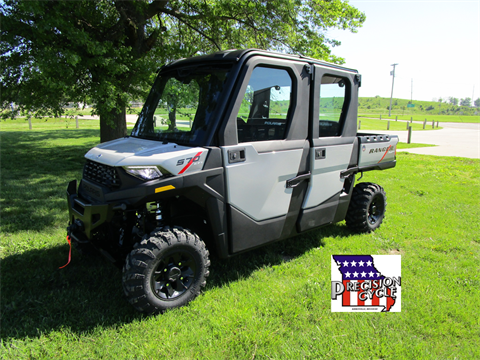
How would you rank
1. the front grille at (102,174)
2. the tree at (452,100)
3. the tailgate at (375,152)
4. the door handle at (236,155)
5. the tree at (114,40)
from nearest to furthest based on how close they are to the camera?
the front grille at (102,174), the door handle at (236,155), the tailgate at (375,152), the tree at (114,40), the tree at (452,100)

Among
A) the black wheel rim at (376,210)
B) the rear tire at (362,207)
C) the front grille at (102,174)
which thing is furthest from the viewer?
the black wheel rim at (376,210)

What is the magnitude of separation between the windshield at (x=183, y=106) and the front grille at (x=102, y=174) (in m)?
0.67

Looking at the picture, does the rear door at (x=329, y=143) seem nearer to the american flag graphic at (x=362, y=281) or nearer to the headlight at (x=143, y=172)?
the american flag graphic at (x=362, y=281)

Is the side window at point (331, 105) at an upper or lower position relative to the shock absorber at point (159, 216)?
upper

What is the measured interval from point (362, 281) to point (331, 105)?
2.08 metres

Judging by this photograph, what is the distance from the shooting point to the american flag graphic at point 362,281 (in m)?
3.21

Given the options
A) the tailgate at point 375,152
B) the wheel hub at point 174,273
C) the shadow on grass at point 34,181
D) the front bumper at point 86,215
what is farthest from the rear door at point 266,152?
the shadow on grass at point 34,181

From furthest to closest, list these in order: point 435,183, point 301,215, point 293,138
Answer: point 435,183 < point 301,215 < point 293,138

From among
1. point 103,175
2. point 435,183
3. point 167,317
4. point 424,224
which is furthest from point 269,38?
point 167,317

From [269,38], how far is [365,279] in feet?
29.5

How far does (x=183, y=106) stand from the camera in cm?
347

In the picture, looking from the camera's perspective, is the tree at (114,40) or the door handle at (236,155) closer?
the door handle at (236,155)

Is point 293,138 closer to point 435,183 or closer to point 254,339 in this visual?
point 254,339

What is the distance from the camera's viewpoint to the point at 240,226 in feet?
11.1
